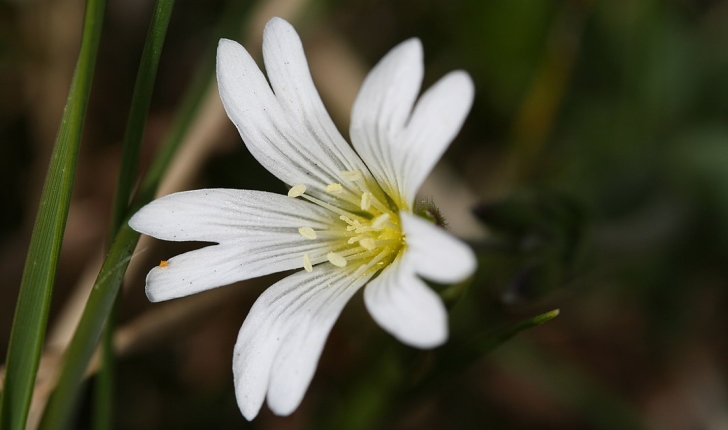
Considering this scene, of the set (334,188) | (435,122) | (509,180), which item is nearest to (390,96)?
(435,122)

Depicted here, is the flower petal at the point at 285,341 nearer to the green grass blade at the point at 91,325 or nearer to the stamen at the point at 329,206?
the stamen at the point at 329,206

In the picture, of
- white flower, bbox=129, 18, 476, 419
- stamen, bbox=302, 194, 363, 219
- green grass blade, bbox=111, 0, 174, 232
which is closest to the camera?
white flower, bbox=129, 18, 476, 419

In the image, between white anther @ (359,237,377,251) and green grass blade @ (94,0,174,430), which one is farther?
white anther @ (359,237,377,251)

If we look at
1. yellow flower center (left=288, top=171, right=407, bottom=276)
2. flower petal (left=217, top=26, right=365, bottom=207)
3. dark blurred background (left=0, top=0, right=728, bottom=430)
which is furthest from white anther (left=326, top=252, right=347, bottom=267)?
dark blurred background (left=0, top=0, right=728, bottom=430)

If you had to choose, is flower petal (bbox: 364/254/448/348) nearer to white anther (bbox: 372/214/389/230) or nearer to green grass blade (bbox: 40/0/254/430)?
white anther (bbox: 372/214/389/230)

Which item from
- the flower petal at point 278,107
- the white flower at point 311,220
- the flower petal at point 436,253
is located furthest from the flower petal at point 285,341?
the flower petal at point 278,107

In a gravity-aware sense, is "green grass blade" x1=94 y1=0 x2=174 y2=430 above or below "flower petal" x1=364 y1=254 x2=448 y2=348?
above

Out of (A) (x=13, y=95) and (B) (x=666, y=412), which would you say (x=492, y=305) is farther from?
(A) (x=13, y=95)
